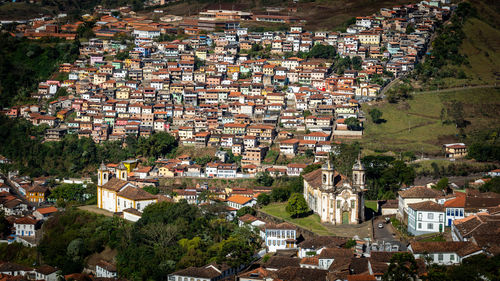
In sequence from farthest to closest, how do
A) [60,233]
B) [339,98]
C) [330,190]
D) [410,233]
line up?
1. [339,98]
2. [60,233]
3. [330,190]
4. [410,233]

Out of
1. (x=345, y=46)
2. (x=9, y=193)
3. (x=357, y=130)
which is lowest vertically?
(x=9, y=193)

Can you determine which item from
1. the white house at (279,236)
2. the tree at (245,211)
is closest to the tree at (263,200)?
the tree at (245,211)

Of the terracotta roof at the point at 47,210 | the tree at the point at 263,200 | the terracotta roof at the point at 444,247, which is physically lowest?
the terracotta roof at the point at 47,210

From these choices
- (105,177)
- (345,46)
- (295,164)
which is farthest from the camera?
(345,46)

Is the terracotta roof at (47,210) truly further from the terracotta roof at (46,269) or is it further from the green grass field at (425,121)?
the green grass field at (425,121)

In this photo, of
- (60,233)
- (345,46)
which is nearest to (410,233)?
(60,233)

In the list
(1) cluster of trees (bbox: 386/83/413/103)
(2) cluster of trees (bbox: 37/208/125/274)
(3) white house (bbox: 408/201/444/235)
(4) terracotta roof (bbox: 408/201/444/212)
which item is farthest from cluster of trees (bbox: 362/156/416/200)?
(1) cluster of trees (bbox: 386/83/413/103)

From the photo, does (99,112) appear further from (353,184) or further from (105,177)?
(353,184)

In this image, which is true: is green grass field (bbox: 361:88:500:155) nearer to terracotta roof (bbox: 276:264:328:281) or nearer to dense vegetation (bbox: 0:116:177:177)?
dense vegetation (bbox: 0:116:177:177)
